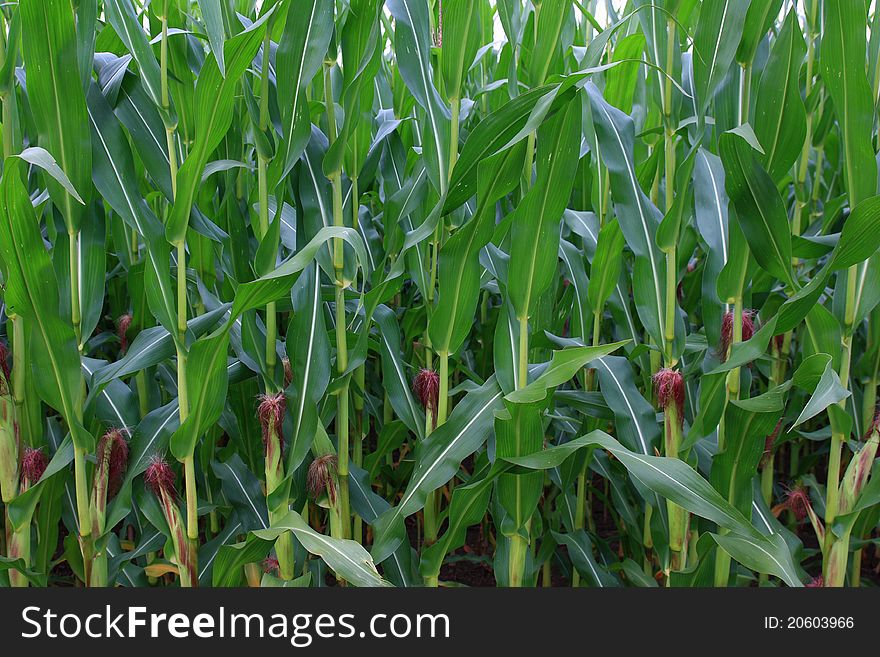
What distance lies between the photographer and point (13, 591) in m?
1.66

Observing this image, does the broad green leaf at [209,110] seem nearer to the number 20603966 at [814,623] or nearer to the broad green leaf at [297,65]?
the broad green leaf at [297,65]

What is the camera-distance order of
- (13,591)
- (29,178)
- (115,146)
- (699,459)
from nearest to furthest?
(115,146) → (13,591) → (29,178) → (699,459)

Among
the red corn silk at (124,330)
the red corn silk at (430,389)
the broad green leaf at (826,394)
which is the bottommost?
the broad green leaf at (826,394)

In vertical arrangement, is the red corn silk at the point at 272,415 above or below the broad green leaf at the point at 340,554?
above

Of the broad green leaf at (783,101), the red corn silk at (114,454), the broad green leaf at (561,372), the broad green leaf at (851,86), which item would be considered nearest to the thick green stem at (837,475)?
the broad green leaf at (851,86)

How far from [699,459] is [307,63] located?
1391mm

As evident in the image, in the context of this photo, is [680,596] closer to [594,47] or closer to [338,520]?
[338,520]

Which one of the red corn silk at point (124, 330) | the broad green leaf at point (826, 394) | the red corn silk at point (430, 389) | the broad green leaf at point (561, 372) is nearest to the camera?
the broad green leaf at point (826, 394)

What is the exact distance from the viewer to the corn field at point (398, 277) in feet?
4.78

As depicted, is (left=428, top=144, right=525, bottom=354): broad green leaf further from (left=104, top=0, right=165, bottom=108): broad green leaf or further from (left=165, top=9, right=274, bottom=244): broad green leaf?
(left=104, top=0, right=165, bottom=108): broad green leaf

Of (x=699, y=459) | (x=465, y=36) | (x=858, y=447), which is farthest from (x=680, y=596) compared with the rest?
(x=465, y=36)

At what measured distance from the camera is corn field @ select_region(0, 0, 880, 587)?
1.46 meters

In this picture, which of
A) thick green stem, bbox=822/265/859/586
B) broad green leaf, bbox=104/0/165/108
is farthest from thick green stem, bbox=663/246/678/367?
broad green leaf, bbox=104/0/165/108

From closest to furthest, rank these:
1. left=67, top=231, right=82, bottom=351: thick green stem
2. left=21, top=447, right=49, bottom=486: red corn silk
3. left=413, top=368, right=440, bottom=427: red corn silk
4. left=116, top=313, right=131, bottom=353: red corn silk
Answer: left=67, top=231, right=82, bottom=351: thick green stem, left=21, top=447, right=49, bottom=486: red corn silk, left=413, top=368, right=440, bottom=427: red corn silk, left=116, top=313, right=131, bottom=353: red corn silk
